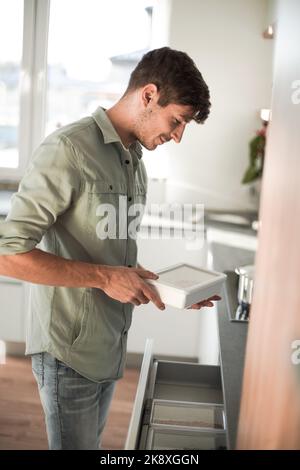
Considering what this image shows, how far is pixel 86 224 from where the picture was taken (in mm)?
1142

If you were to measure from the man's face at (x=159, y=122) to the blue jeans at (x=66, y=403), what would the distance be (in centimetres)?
55

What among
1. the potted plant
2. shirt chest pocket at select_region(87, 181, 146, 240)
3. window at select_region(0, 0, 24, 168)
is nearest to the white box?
shirt chest pocket at select_region(87, 181, 146, 240)

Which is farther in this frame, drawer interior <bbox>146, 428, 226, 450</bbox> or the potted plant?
the potted plant

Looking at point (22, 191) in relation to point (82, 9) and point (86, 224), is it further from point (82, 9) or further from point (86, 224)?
point (82, 9)

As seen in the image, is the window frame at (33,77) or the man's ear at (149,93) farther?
the window frame at (33,77)

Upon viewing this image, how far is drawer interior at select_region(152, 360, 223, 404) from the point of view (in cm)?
154

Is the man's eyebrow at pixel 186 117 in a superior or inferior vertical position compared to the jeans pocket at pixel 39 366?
superior

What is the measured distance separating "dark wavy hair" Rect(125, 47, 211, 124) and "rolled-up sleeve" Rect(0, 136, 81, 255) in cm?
24

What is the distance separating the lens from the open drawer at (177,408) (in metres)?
1.20

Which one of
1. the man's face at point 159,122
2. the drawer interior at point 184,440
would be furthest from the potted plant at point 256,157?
the drawer interior at point 184,440

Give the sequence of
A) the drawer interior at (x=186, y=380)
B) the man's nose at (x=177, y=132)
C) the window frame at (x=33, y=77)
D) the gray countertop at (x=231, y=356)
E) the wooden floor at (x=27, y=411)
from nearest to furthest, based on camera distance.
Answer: the gray countertop at (x=231, y=356) → the man's nose at (x=177, y=132) → the drawer interior at (x=186, y=380) → the wooden floor at (x=27, y=411) → the window frame at (x=33, y=77)

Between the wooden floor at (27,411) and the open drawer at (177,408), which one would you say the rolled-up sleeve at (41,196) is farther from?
the wooden floor at (27,411)

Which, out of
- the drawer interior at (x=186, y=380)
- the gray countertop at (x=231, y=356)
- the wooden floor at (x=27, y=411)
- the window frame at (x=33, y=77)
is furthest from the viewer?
the window frame at (x=33, y=77)

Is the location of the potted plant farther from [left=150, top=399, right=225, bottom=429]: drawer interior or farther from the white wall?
[left=150, top=399, right=225, bottom=429]: drawer interior
